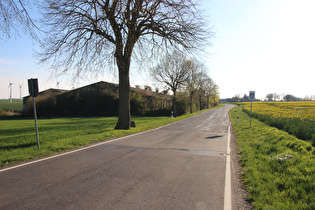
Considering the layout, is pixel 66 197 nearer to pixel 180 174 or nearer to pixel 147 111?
pixel 180 174

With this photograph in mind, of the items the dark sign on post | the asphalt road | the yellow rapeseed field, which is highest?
the dark sign on post

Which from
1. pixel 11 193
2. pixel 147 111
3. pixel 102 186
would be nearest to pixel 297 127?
pixel 102 186

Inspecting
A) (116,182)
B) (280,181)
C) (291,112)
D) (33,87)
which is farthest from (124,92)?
(291,112)

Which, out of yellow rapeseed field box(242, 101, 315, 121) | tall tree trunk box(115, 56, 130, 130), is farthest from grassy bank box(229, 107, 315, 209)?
yellow rapeseed field box(242, 101, 315, 121)

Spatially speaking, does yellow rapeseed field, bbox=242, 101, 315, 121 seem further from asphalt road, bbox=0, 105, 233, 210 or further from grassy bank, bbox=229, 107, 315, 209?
asphalt road, bbox=0, 105, 233, 210

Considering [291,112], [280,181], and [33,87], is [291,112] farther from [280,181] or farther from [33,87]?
[33,87]

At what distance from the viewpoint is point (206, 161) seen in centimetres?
605

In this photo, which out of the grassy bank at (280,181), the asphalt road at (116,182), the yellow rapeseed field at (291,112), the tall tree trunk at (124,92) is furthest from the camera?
the yellow rapeseed field at (291,112)

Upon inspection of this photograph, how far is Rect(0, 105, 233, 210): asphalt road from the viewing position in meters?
3.35

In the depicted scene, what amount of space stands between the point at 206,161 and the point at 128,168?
2.53 meters

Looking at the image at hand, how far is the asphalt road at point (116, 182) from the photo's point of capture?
11.0 feet

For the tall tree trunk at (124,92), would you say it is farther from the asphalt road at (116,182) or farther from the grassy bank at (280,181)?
the grassy bank at (280,181)

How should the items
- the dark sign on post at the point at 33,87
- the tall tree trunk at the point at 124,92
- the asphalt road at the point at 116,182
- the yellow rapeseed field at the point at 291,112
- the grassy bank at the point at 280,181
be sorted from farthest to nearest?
the yellow rapeseed field at the point at 291,112 → the tall tree trunk at the point at 124,92 → the dark sign on post at the point at 33,87 → the grassy bank at the point at 280,181 → the asphalt road at the point at 116,182

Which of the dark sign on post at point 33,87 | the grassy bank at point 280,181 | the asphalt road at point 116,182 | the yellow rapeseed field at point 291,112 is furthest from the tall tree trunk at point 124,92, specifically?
the yellow rapeseed field at point 291,112
